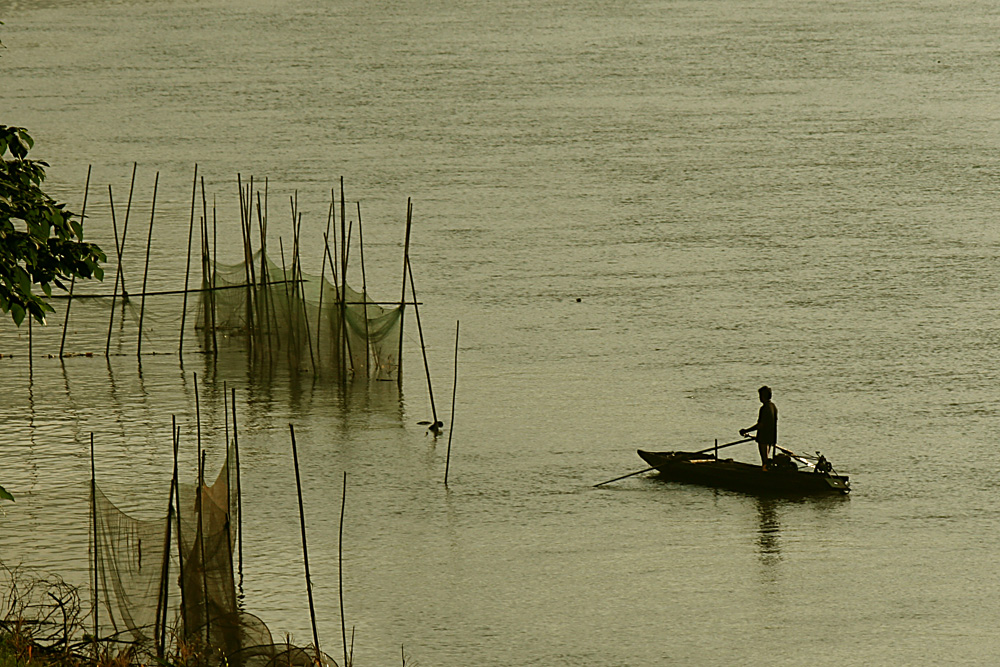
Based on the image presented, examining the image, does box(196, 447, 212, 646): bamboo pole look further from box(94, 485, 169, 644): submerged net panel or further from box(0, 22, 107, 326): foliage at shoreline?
box(0, 22, 107, 326): foliage at shoreline

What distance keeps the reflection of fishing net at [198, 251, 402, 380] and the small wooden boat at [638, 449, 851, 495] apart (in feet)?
13.9

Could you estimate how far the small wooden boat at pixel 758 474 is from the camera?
55.3ft

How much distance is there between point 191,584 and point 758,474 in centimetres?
716

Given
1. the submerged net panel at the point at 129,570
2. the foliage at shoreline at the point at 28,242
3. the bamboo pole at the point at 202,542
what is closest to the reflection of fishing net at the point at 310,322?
the submerged net panel at the point at 129,570

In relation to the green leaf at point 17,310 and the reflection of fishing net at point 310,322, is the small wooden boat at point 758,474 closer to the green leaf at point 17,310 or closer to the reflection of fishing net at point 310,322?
the reflection of fishing net at point 310,322

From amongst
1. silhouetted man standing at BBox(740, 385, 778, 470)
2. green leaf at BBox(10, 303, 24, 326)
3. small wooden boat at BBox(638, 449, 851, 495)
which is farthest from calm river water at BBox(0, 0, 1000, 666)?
green leaf at BBox(10, 303, 24, 326)

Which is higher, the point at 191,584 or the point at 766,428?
the point at 766,428

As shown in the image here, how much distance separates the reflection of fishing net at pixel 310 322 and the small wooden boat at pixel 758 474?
423 centimetres

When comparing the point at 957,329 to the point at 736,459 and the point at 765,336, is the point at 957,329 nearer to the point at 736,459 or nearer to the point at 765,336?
the point at 765,336

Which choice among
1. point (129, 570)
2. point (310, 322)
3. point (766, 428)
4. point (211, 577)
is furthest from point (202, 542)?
point (310, 322)

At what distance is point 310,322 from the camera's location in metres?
21.2

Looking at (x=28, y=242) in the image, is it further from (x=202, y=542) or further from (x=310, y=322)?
(x=310, y=322)

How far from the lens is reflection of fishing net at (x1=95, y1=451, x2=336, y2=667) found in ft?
35.1

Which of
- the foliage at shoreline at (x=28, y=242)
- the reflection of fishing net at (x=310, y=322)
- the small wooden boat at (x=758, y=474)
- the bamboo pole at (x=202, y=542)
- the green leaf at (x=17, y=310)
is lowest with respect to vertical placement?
the small wooden boat at (x=758, y=474)
